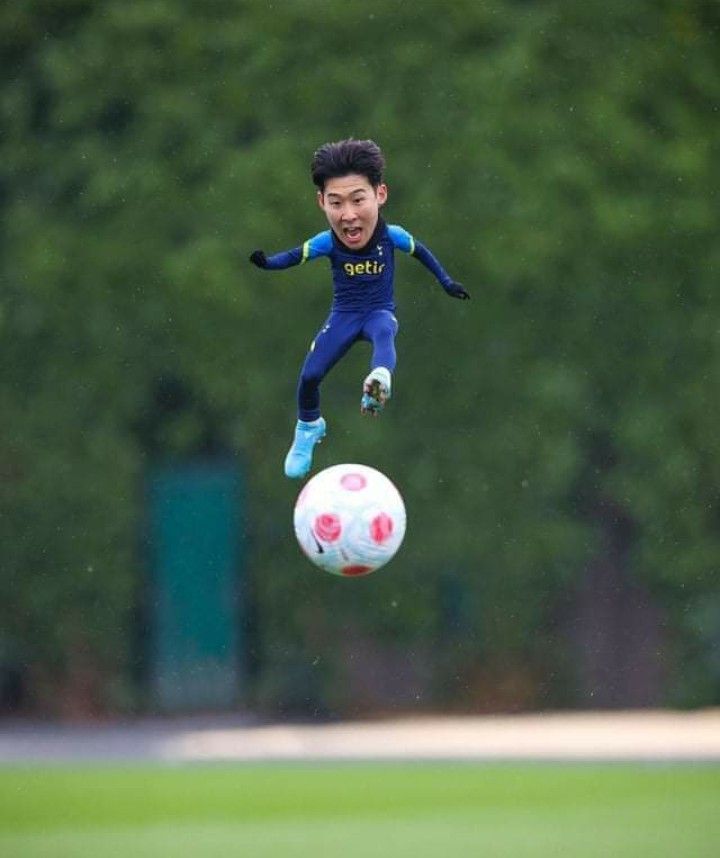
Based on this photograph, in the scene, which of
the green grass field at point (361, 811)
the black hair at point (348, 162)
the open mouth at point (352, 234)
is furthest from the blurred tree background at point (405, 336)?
the black hair at point (348, 162)

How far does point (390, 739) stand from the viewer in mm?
19422

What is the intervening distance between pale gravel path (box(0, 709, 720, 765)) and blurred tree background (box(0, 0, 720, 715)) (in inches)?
11.8

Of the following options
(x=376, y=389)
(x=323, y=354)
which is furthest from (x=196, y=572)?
(x=376, y=389)

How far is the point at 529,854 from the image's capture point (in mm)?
13328

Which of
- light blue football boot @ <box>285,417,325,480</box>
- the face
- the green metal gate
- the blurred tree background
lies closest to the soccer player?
the face

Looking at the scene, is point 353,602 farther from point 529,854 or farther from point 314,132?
point 529,854

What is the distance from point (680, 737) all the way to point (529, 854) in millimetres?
5993

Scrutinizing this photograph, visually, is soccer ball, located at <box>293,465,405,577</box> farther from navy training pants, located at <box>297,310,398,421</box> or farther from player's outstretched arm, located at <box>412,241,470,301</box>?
player's outstretched arm, located at <box>412,241,470,301</box>

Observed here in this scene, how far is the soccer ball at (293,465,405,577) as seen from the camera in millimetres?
6273

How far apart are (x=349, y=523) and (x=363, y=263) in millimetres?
898

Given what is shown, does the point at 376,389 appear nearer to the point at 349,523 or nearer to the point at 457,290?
the point at 457,290

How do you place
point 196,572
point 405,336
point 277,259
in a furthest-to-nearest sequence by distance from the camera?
point 196,572
point 405,336
point 277,259

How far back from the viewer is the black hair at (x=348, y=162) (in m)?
5.59

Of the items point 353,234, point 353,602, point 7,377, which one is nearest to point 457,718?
point 353,602
